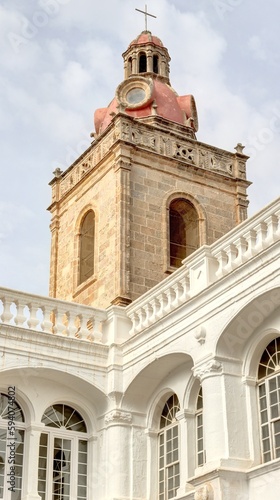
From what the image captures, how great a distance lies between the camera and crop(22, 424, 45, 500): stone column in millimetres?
15805

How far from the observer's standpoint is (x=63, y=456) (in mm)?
16609

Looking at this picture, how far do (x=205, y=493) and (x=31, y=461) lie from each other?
12.8ft

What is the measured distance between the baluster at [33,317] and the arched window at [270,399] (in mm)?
4525

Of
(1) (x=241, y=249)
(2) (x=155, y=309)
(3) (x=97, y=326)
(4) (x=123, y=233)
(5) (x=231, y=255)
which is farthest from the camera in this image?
(4) (x=123, y=233)

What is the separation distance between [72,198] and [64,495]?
9.52 meters

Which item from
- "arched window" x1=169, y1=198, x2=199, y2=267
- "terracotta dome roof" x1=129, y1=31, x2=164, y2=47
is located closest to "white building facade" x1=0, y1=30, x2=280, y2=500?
"arched window" x1=169, y1=198, x2=199, y2=267

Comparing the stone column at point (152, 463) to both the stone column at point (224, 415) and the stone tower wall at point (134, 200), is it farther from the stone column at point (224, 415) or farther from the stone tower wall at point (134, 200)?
the stone tower wall at point (134, 200)

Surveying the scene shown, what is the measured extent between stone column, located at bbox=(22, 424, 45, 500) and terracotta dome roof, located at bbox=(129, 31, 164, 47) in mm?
14199

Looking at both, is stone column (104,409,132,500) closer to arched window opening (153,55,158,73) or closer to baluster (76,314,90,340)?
baluster (76,314,90,340)

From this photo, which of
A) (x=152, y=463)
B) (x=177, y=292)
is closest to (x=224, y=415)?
(x=177, y=292)

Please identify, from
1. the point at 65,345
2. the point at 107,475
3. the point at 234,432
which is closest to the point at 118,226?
the point at 65,345

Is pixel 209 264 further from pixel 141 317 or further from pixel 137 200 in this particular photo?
pixel 137 200

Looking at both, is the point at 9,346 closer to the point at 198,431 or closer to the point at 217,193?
the point at 198,431

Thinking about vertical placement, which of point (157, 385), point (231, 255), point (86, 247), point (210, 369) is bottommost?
point (210, 369)
